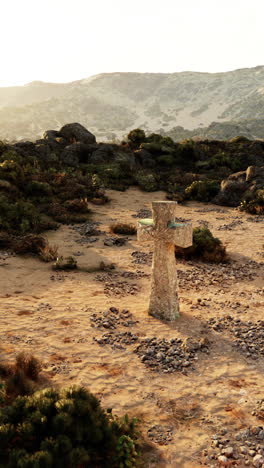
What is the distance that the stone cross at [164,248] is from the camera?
24.6 ft

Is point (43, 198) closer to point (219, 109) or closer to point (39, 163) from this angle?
point (39, 163)

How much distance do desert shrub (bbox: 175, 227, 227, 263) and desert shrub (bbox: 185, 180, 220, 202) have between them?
37.5ft

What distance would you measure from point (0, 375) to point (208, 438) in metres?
3.41

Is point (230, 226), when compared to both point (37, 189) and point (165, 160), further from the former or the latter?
point (165, 160)

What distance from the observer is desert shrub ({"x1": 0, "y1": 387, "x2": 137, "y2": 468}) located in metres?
3.51

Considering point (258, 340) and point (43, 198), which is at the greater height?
point (43, 198)

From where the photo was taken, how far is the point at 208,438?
450 cm

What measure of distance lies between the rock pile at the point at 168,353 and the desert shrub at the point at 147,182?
782 inches

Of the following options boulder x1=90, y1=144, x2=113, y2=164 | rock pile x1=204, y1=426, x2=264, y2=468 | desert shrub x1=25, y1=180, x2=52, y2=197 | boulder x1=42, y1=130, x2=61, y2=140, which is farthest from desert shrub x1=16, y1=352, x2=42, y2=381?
boulder x1=42, y1=130, x2=61, y2=140

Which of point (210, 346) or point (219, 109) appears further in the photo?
point (219, 109)

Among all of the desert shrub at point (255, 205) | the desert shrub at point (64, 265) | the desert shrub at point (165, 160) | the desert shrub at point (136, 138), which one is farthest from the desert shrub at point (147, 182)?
the desert shrub at point (64, 265)

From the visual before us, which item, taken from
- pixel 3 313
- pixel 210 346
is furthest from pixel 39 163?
pixel 210 346

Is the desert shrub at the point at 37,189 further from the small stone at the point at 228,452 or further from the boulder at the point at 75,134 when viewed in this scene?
the small stone at the point at 228,452

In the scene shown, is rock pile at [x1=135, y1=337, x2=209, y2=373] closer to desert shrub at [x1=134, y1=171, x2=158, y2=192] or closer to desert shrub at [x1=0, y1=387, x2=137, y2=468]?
desert shrub at [x1=0, y1=387, x2=137, y2=468]
